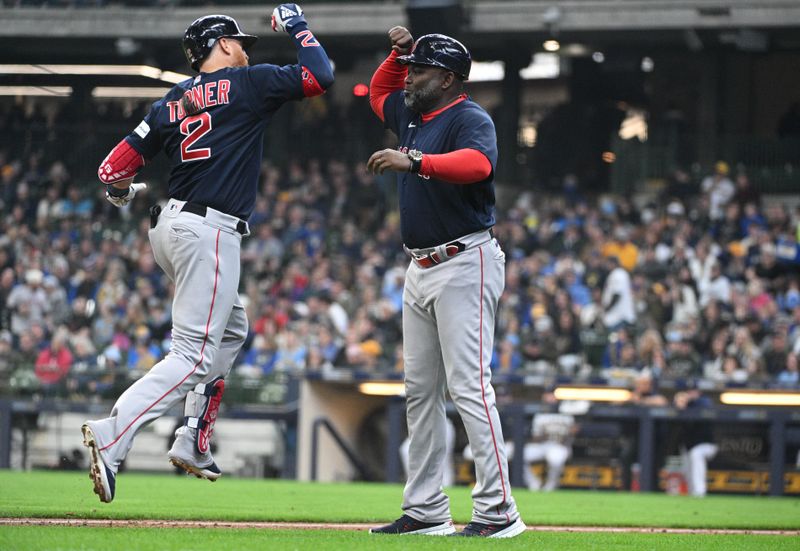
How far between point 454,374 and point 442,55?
1.45m

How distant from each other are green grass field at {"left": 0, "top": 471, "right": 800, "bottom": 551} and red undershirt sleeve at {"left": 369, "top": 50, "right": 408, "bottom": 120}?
84.6 inches

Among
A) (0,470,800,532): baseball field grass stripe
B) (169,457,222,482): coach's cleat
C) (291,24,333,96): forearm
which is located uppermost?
(291,24,333,96): forearm

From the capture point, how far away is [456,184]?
589cm

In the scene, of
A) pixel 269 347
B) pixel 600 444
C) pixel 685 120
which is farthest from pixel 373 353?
pixel 685 120

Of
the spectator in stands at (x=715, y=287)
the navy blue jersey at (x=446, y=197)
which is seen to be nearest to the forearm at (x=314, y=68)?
the navy blue jersey at (x=446, y=197)

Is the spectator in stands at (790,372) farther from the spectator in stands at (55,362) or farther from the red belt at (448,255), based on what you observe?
the red belt at (448,255)

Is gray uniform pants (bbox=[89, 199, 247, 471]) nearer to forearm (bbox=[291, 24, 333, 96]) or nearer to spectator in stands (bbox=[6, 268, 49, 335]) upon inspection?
forearm (bbox=[291, 24, 333, 96])

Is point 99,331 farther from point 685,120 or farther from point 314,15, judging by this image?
point 685,120

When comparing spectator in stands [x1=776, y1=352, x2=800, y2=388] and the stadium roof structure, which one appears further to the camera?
the stadium roof structure

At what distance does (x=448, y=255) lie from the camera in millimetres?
5902

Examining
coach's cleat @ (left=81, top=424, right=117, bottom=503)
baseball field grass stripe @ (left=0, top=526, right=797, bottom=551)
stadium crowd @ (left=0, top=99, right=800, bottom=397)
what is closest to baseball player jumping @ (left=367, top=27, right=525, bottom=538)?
baseball field grass stripe @ (left=0, top=526, right=797, bottom=551)

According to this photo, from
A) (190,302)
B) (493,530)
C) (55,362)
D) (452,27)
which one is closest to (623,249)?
(452,27)

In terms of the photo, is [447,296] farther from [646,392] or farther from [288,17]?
[646,392]

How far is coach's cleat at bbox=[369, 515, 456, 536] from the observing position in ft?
19.3
